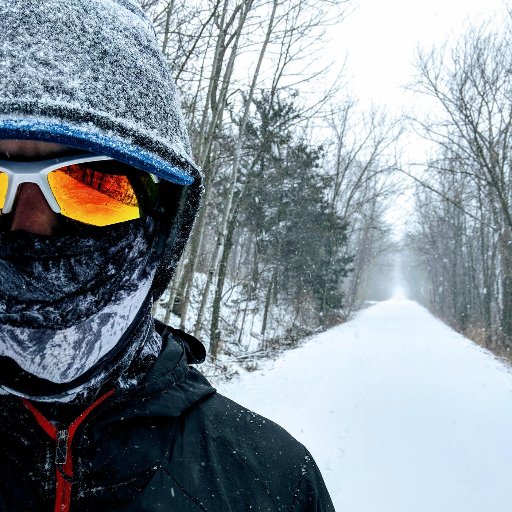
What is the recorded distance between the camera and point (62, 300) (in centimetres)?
89

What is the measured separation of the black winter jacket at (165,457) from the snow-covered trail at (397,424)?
2.78 metres

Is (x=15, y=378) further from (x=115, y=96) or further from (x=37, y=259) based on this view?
(x=115, y=96)

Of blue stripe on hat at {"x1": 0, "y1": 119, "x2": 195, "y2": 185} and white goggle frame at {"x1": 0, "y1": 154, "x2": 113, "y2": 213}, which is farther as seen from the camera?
white goggle frame at {"x1": 0, "y1": 154, "x2": 113, "y2": 213}

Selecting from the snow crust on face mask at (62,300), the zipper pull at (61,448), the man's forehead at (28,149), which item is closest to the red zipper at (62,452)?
the zipper pull at (61,448)

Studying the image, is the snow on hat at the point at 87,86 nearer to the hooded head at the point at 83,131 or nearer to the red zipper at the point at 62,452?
the hooded head at the point at 83,131

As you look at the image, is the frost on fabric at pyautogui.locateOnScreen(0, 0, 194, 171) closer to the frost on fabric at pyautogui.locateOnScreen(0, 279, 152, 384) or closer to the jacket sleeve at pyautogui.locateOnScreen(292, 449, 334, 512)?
the frost on fabric at pyautogui.locateOnScreen(0, 279, 152, 384)

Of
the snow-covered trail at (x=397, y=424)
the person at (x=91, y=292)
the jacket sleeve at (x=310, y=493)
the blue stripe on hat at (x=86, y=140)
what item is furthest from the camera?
the snow-covered trail at (x=397, y=424)

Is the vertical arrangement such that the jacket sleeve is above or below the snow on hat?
below

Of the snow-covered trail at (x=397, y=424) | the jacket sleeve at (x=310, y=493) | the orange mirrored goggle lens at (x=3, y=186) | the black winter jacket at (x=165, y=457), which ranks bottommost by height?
the snow-covered trail at (x=397, y=424)

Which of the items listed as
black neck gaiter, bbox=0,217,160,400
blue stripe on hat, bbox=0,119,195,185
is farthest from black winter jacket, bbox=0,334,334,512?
blue stripe on hat, bbox=0,119,195,185

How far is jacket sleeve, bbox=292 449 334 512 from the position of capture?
42.1 inches

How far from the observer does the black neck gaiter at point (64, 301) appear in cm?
85

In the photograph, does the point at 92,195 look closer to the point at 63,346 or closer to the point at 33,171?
the point at 33,171

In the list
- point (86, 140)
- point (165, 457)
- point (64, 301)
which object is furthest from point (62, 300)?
point (165, 457)
